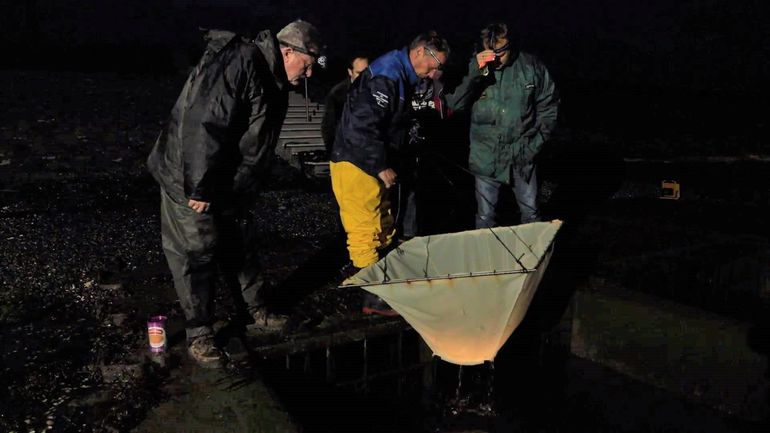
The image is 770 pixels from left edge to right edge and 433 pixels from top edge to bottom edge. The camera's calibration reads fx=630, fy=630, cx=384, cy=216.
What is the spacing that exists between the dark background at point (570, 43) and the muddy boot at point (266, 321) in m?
2.01

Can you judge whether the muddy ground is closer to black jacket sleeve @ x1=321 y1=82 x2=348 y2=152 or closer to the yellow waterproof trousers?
the yellow waterproof trousers

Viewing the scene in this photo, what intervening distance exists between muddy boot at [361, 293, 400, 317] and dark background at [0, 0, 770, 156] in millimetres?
1742

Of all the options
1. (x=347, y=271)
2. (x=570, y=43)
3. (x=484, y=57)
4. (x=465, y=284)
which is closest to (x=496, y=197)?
(x=484, y=57)

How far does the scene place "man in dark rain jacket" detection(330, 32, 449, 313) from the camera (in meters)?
4.13

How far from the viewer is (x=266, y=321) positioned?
4.26 m

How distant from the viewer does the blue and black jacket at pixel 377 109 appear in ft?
13.5

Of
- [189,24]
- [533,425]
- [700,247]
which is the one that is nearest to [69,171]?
[533,425]

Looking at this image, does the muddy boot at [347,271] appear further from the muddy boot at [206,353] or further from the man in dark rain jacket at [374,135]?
the muddy boot at [206,353]

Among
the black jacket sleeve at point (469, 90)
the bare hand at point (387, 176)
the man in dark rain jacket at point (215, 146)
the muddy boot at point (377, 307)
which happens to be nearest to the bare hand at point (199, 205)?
the man in dark rain jacket at point (215, 146)

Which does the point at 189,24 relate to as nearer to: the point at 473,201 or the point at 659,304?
the point at 473,201

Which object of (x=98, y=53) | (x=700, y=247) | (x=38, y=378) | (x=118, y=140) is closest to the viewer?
(x=38, y=378)

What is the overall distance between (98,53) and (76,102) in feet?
14.9

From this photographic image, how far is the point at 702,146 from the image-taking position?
13.4 meters

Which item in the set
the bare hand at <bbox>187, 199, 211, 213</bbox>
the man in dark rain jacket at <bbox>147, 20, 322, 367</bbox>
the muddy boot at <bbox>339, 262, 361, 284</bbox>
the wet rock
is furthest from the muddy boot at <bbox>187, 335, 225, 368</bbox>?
the muddy boot at <bbox>339, 262, 361, 284</bbox>
